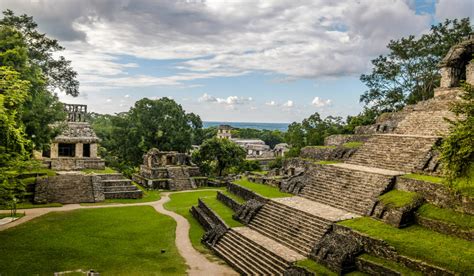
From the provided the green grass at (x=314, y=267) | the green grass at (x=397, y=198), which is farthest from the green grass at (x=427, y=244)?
the green grass at (x=314, y=267)

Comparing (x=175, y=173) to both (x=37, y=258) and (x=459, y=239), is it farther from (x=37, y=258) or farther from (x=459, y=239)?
(x=459, y=239)

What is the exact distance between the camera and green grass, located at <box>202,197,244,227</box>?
17.4m

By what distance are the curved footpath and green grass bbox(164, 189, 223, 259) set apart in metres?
0.28

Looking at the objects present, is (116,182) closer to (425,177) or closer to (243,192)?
(243,192)

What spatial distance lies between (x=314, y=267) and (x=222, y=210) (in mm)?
8851

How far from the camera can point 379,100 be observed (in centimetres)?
3469

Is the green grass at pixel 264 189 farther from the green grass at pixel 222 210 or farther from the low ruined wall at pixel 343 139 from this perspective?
the low ruined wall at pixel 343 139

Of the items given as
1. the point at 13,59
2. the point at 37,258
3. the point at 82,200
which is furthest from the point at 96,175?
the point at 37,258

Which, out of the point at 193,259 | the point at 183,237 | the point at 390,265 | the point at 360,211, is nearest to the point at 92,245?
the point at 183,237

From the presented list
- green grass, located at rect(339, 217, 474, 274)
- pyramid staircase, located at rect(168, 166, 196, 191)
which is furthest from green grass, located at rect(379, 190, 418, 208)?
pyramid staircase, located at rect(168, 166, 196, 191)

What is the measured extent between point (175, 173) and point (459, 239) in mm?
26425

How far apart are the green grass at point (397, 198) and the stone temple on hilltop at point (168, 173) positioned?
21.6 m

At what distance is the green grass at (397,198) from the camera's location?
13026mm

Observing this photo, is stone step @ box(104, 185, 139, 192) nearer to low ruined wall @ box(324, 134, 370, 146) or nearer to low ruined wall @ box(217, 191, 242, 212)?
low ruined wall @ box(217, 191, 242, 212)
